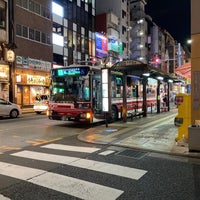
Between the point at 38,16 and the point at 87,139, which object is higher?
the point at 38,16

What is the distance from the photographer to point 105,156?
823 cm

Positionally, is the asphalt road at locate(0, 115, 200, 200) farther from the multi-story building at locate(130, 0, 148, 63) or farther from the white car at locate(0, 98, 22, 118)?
the multi-story building at locate(130, 0, 148, 63)

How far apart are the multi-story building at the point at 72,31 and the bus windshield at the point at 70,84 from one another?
71.7 ft

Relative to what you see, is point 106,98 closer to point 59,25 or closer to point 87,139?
point 87,139

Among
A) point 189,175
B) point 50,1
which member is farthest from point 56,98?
point 50,1

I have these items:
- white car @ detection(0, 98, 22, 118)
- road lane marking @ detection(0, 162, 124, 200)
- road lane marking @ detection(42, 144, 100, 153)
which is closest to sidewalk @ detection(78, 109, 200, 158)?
road lane marking @ detection(42, 144, 100, 153)

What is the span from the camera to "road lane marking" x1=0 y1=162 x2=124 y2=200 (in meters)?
5.16

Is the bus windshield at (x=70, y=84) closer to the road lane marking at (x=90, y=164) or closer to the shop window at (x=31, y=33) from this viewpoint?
the road lane marking at (x=90, y=164)

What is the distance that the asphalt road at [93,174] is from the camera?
17.1ft

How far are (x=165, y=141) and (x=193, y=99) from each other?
1868 millimetres

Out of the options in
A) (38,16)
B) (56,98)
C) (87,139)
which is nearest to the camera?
(87,139)

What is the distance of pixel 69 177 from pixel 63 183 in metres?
0.41

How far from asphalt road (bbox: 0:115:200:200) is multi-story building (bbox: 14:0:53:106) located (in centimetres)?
2198

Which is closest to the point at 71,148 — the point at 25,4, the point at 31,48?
the point at 31,48
